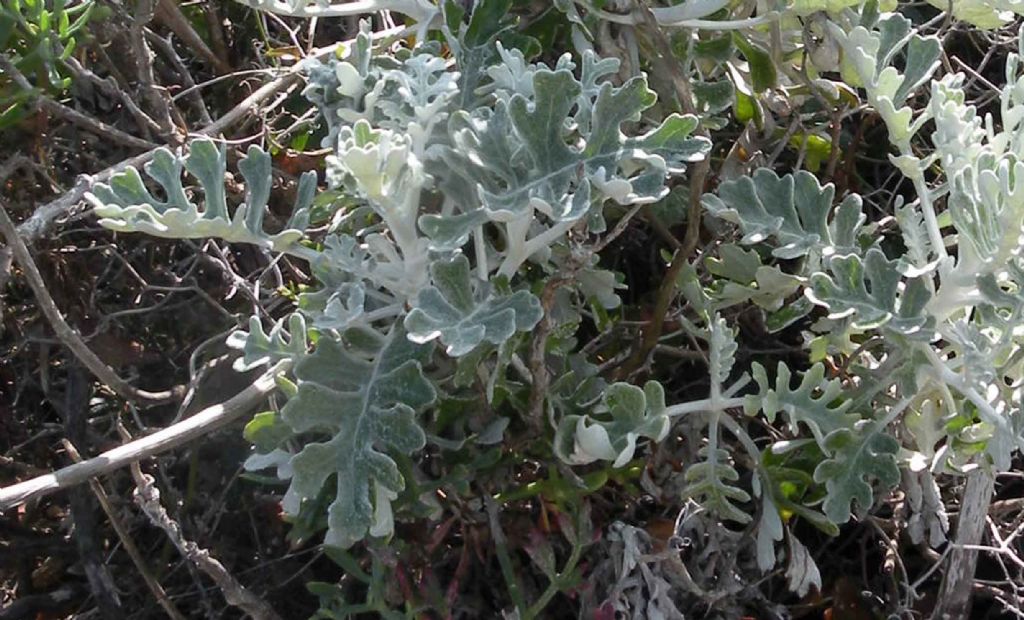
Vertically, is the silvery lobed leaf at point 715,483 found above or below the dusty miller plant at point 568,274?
below

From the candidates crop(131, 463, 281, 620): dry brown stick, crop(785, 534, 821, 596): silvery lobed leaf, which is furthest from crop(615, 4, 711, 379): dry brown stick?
crop(131, 463, 281, 620): dry brown stick

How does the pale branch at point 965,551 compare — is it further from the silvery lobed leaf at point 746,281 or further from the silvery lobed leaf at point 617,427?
the silvery lobed leaf at point 617,427

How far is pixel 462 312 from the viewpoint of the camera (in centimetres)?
96

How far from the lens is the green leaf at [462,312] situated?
2.97 feet

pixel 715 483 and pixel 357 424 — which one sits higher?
pixel 357 424

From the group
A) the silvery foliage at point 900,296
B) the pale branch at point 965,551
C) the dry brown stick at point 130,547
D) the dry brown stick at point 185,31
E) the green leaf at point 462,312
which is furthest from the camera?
the dry brown stick at point 185,31

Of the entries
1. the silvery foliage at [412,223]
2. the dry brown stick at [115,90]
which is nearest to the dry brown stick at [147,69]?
the dry brown stick at [115,90]

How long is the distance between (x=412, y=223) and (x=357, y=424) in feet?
0.58

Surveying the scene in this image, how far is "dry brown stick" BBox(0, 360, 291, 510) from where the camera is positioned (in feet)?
3.53

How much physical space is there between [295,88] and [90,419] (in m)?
0.55

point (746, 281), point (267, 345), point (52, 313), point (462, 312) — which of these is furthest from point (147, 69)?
point (746, 281)

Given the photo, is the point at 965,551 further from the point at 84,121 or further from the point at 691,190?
the point at 84,121

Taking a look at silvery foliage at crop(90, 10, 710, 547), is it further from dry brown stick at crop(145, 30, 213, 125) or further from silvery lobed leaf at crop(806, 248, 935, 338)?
dry brown stick at crop(145, 30, 213, 125)

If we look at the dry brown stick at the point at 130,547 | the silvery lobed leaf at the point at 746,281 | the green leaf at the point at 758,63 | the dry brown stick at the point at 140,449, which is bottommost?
the dry brown stick at the point at 130,547
